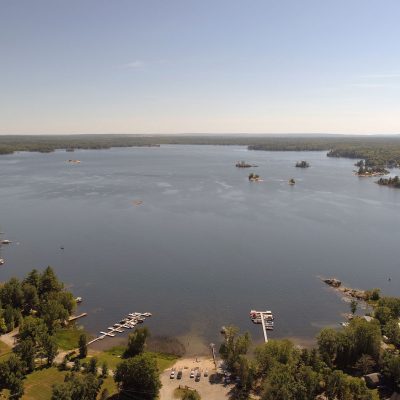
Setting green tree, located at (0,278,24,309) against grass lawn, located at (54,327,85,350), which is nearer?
grass lawn, located at (54,327,85,350)

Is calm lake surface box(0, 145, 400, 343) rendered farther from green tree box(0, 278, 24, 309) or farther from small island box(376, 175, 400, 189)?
green tree box(0, 278, 24, 309)

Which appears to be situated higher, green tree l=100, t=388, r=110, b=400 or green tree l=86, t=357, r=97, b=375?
green tree l=86, t=357, r=97, b=375

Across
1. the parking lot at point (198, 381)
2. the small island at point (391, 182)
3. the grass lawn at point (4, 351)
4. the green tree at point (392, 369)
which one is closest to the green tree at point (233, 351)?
the parking lot at point (198, 381)

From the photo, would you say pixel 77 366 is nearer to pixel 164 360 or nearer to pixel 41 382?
pixel 41 382

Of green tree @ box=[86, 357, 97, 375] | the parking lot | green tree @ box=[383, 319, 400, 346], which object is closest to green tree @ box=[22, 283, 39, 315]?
green tree @ box=[86, 357, 97, 375]

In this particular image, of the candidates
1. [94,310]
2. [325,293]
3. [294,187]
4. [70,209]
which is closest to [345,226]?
[325,293]

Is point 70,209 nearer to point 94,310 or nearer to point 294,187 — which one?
point 94,310
